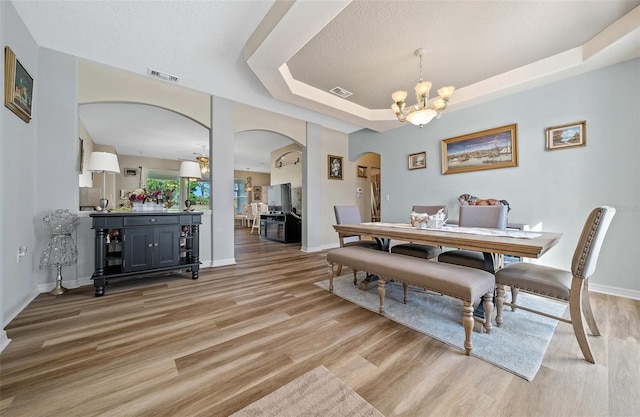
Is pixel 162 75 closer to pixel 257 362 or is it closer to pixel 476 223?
pixel 257 362

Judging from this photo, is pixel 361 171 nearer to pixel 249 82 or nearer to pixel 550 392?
pixel 249 82

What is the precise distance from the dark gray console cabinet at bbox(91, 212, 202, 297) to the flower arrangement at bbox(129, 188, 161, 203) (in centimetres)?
40

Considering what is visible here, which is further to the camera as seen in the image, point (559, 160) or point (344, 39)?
point (559, 160)

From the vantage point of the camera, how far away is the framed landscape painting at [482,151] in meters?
3.40

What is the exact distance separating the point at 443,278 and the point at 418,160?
3404mm

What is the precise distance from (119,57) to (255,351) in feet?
11.8

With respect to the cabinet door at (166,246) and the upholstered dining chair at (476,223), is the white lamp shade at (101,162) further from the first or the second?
the upholstered dining chair at (476,223)

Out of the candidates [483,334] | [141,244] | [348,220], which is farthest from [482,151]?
[141,244]

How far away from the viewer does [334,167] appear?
559 centimetres

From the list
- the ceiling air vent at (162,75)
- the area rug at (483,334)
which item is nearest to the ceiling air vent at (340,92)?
the ceiling air vent at (162,75)

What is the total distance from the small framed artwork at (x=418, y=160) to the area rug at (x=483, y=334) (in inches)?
104

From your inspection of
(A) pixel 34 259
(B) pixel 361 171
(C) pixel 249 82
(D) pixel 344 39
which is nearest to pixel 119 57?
(C) pixel 249 82

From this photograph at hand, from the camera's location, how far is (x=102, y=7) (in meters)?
2.05

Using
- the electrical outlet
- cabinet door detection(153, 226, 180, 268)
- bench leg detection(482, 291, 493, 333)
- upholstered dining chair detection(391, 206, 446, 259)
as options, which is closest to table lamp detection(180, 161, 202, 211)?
cabinet door detection(153, 226, 180, 268)
